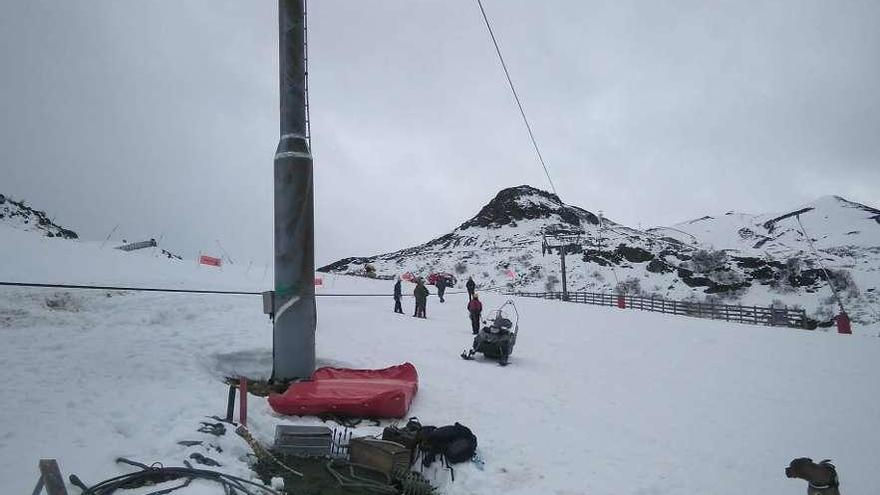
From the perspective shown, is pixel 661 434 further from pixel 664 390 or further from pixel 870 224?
pixel 870 224

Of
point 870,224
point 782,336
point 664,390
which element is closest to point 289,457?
point 664,390

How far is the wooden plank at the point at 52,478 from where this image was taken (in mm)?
3631

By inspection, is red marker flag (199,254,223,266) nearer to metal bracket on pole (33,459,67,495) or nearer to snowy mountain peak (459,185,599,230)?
metal bracket on pole (33,459,67,495)

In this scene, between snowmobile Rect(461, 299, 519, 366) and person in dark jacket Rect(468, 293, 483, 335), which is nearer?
snowmobile Rect(461, 299, 519, 366)

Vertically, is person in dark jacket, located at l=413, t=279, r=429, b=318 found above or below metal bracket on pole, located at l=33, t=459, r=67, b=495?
above

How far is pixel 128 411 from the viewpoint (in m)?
5.54

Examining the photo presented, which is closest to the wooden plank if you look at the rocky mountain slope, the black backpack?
the black backpack

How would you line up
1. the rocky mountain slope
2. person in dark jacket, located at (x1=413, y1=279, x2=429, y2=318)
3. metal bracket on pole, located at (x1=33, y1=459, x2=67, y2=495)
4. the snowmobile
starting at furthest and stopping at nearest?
the rocky mountain slope → person in dark jacket, located at (x1=413, y1=279, x2=429, y2=318) → the snowmobile → metal bracket on pole, located at (x1=33, y1=459, x2=67, y2=495)

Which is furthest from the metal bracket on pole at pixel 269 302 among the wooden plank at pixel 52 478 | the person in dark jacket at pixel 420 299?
the person in dark jacket at pixel 420 299

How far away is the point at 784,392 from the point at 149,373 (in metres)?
13.3

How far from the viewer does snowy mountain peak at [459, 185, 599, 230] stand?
15438 centimetres

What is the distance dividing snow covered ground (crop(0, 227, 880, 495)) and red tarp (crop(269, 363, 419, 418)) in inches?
13.8

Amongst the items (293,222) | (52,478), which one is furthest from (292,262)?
(52,478)

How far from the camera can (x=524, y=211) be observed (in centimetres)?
16038
